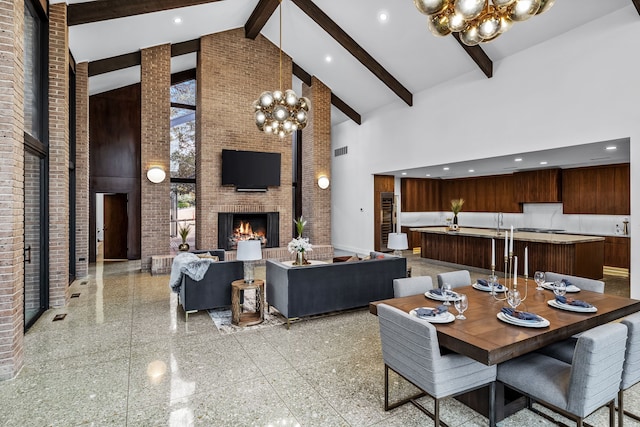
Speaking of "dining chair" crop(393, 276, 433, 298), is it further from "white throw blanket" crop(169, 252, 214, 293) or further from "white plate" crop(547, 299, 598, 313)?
"white throw blanket" crop(169, 252, 214, 293)

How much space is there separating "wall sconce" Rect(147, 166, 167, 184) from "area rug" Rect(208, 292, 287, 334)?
163 inches

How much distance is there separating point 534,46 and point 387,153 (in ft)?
13.5

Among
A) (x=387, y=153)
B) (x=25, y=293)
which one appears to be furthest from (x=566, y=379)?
(x=387, y=153)

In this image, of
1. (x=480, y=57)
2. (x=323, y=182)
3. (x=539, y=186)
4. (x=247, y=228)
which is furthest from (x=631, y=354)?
(x=323, y=182)

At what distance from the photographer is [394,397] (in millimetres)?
2691

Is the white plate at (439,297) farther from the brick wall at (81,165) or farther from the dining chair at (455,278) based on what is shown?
the brick wall at (81,165)

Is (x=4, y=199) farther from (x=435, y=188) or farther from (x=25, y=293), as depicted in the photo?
(x=435, y=188)

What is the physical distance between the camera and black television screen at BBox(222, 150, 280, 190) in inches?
336

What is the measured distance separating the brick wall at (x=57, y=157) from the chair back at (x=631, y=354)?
6.23 meters

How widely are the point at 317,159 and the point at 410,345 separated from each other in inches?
323

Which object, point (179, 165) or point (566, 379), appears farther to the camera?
point (179, 165)

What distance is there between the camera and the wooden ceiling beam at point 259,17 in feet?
24.0

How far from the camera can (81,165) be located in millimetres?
7105

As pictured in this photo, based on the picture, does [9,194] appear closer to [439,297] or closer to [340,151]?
[439,297]
